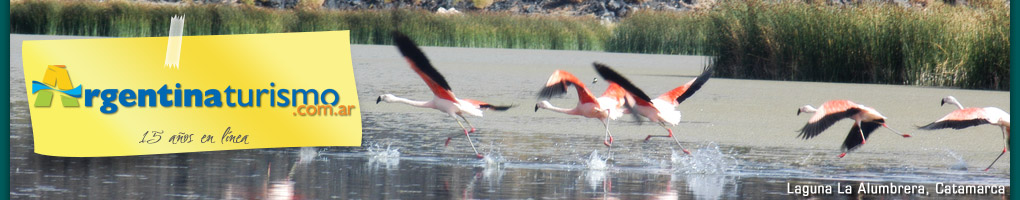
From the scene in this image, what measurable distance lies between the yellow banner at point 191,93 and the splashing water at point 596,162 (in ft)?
4.60

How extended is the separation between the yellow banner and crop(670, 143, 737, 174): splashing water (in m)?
1.98

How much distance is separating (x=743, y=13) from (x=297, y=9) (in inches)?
703

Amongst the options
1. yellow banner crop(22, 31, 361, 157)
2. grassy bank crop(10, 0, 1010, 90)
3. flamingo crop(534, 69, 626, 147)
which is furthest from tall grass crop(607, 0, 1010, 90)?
yellow banner crop(22, 31, 361, 157)

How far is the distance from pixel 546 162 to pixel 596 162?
315 millimetres

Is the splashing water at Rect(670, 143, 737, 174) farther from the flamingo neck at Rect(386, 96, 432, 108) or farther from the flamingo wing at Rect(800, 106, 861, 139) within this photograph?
the flamingo neck at Rect(386, 96, 432, 108)

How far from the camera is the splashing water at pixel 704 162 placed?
7973 mm

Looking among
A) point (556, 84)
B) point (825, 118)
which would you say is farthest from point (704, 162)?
point (556, 84)

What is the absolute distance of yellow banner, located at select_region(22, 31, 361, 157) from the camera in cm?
757

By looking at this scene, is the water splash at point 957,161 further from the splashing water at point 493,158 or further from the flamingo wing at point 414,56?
the flamingo wing at point 414,56

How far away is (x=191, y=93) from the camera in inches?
302

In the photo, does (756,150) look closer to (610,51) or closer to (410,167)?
(410,167)

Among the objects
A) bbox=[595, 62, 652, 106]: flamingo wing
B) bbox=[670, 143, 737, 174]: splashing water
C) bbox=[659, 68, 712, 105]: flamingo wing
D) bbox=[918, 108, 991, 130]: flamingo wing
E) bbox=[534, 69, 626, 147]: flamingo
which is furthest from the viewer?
bbox=[659, 68, 712, 105]: flamingo wing

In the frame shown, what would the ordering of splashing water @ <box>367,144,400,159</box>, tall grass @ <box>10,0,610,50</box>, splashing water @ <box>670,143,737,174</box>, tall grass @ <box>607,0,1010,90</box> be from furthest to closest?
tall grass @ <box>10,0,610,50</box> → tall grass @ <box>607,0,1010,90</box> → splashing water @ <box>367,144,400,159</box> → splashing water @ <box>670,143,737,174</box>

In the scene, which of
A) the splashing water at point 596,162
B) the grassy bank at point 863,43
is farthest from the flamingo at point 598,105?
the grassy bank at point 863,43
